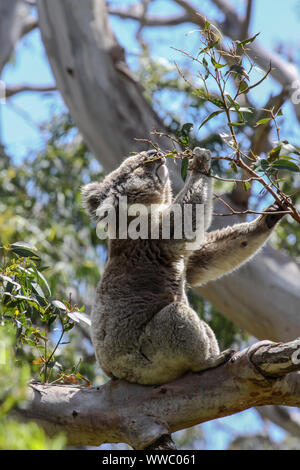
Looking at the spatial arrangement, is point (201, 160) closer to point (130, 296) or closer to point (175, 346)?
point (130, 296)

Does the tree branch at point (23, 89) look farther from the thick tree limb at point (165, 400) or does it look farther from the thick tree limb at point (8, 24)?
the thick tree limb at point (165, 400)

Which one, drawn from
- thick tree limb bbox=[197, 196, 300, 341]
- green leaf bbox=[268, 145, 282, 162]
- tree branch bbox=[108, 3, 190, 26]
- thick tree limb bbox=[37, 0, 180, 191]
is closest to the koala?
green leaf bbox=[268, 145, 282, 162]

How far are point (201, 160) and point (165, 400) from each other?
1077mm

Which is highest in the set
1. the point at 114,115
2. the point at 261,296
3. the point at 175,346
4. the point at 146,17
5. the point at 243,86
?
the point at 146,17

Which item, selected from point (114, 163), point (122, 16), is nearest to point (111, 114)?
point (114, 163)

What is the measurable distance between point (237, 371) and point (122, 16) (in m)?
7.12

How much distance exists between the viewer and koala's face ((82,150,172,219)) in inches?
122

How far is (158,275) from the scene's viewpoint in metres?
2.94

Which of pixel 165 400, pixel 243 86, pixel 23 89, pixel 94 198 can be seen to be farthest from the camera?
pixel 23 89

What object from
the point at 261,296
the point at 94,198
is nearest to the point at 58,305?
the point at 94,198

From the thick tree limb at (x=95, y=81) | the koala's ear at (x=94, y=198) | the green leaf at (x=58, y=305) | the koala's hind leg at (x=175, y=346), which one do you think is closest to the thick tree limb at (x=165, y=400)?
the koala's hind leg at (x=175, y=346)

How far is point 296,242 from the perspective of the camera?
6.46 metres

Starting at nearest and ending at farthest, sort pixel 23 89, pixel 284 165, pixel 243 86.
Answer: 1. pixel 284 165
2. pixel 243 86
3. pixel 23 89
